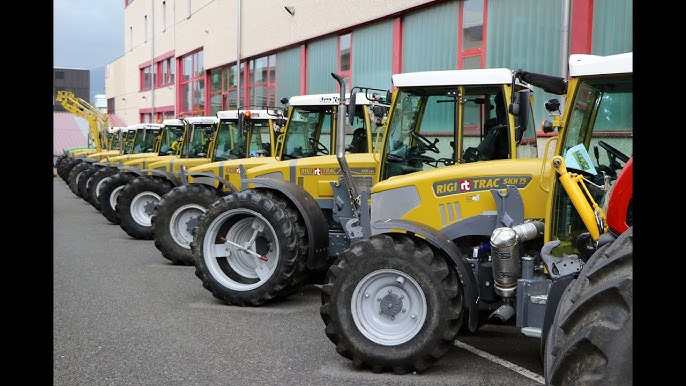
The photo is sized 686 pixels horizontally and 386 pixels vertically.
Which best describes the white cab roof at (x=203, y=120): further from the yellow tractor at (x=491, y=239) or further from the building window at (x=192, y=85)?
the building window at (x=192, y=85)

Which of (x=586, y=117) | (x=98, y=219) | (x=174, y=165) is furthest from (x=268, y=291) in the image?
(x=98, y=219)

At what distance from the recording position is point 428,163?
6.04 meters

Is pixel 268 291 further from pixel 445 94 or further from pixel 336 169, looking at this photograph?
pixel 445 94

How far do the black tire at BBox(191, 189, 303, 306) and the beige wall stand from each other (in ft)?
26.7

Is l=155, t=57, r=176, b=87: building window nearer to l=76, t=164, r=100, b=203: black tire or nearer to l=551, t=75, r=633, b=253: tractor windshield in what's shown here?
l=76, t=164, r=100, b=203: black tire

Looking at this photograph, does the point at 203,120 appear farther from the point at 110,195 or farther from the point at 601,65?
the point at 601,65

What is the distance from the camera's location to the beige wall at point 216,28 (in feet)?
58.0

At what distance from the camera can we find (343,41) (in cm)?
1772

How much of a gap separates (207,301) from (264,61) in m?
16.9

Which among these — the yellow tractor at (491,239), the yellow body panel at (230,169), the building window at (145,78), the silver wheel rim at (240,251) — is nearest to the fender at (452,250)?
the yellow tractor at (491,239)

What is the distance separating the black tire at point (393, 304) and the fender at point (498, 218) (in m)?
0.39

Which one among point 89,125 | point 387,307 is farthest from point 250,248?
point 89,125

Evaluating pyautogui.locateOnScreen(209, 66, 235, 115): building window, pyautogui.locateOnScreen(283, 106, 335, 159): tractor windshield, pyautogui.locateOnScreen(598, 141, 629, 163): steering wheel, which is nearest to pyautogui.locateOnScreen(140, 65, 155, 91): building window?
pyautogui.locateOnScreen(209, 66, 235, 115): building window

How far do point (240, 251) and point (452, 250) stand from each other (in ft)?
9.58
